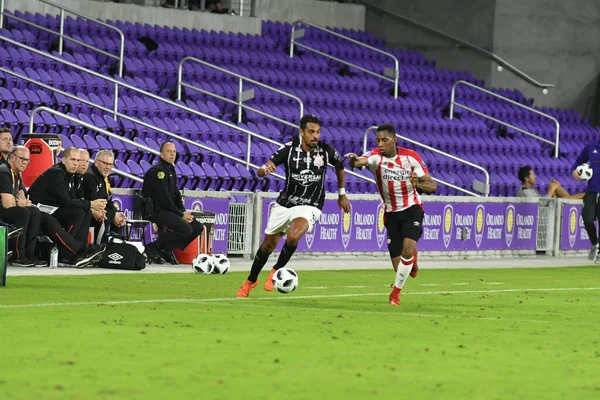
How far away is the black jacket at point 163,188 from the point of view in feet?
59.9

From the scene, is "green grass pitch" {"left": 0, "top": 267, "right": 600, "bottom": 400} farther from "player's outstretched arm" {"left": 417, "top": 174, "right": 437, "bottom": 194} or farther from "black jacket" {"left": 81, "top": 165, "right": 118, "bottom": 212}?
"black jacket" {"left": 81, "top": 165, "right": 118, "bottom": 212}

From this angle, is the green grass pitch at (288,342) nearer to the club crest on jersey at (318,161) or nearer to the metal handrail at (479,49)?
the club crest on jersey at (318,161)

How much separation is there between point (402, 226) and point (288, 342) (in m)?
4.85

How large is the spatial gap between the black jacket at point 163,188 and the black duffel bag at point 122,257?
1.38 meters

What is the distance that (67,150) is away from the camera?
16.9 metres

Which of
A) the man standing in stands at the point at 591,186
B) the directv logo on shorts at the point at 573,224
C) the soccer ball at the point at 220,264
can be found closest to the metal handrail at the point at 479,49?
the directv logo on shorts at the point at 573,224

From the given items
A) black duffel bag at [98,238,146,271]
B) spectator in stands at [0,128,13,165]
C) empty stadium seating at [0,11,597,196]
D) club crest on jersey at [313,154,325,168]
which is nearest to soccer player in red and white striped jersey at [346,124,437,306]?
club crest on jersey at [313,154,325,168]

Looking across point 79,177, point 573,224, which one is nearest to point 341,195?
point 79,177

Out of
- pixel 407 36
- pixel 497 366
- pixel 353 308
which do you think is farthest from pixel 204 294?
pixel 407 36

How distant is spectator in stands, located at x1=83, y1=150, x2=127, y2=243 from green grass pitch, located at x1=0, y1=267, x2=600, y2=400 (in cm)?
244

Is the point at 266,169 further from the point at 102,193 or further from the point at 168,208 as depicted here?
the point at 168,208

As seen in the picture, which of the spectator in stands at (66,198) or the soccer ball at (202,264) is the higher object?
the spectator in stands at (66,198)

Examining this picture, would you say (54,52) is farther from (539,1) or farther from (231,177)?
(539,1)

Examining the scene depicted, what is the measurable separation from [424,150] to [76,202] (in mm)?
12747
